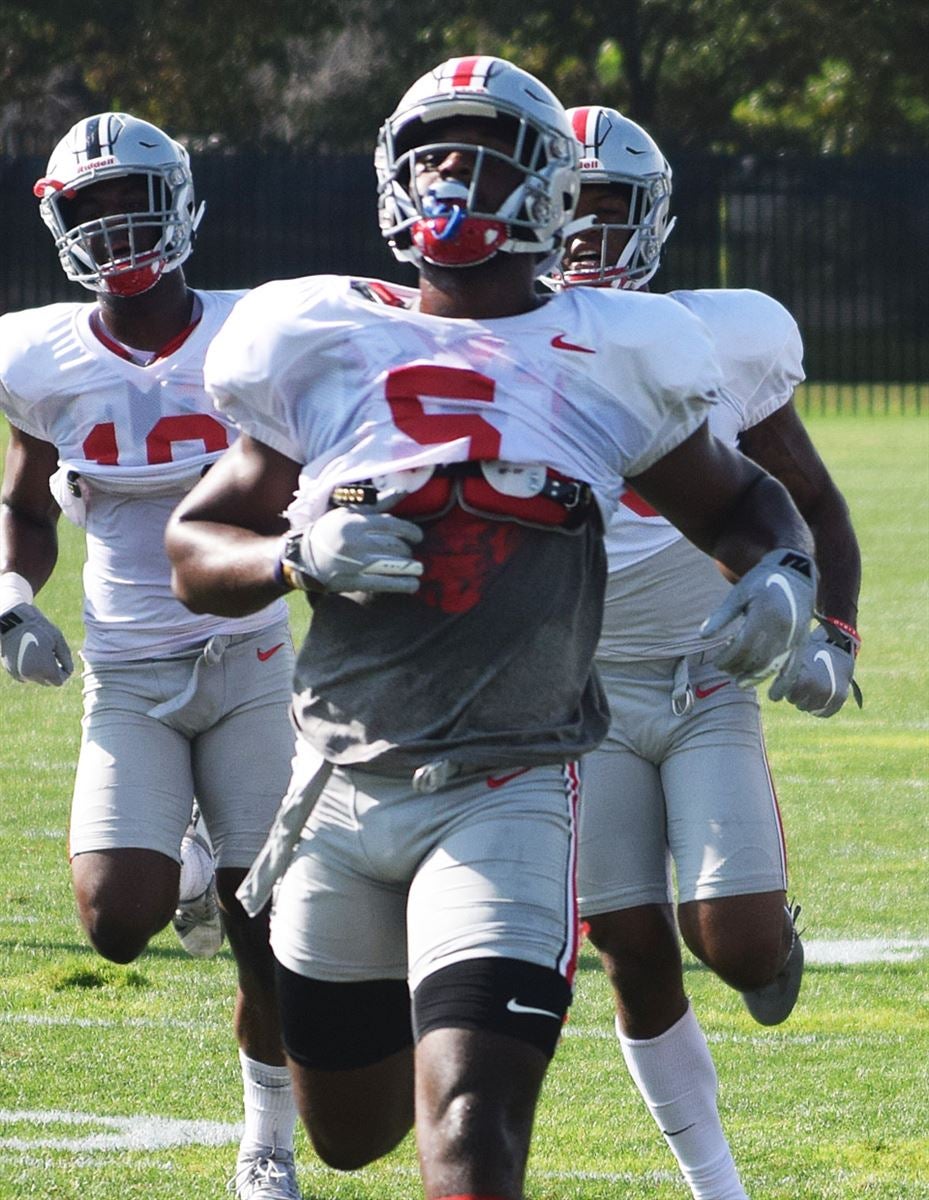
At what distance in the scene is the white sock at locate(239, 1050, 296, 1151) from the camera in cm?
427

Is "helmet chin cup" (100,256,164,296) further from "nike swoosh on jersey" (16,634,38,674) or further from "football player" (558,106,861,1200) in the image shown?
"football player" (558,106,861,1200)

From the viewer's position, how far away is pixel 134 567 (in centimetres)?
473

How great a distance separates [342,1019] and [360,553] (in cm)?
76

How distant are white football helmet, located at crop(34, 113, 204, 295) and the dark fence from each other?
19672 mm

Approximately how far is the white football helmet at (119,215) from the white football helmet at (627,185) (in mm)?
948

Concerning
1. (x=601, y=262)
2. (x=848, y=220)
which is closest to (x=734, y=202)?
(x=848, y=220)

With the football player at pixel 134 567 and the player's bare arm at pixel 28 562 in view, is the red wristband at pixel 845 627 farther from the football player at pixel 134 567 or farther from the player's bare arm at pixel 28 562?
the player's bare arm at pixel 28 562

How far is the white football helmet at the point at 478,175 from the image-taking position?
3154mm

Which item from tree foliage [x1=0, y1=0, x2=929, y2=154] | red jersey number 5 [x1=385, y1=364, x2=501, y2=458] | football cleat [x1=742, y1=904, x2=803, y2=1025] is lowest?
tree foliage [x1=0, y1=0, x2=929, y2=154]

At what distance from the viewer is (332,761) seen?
3.16 meters

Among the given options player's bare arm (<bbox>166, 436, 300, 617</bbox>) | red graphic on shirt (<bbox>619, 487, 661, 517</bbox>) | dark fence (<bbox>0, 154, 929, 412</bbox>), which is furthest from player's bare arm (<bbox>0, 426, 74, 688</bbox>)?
dark fence (<bbox>0, 154, 929, 412</bbox>)

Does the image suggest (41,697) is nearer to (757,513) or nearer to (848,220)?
(757,513)

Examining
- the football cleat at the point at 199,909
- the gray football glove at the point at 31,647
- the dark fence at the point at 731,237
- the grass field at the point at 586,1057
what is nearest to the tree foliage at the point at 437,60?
the dark fence at the point at 731,237

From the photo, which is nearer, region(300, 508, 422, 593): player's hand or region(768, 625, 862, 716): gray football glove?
region(300, 508, 422, 593): player's hand
